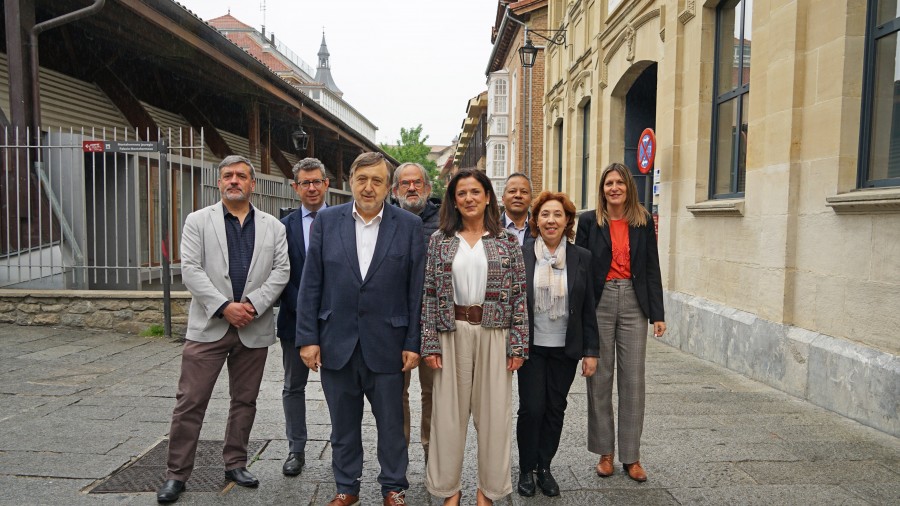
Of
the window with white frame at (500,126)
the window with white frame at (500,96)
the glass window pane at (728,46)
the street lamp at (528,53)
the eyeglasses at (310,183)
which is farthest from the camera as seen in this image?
the window with white frame at (500,96)

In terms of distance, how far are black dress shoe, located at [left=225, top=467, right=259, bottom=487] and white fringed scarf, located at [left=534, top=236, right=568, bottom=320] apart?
188 centimetres

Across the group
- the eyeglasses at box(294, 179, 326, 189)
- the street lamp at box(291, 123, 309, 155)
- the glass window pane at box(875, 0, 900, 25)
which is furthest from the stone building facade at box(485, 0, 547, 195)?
the eyeglasses at box(294, 179, 326, 189)

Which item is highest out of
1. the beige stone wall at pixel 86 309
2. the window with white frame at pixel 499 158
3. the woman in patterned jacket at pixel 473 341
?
the window with white frame at pixel 499 158

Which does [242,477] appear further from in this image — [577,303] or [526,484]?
[577,303]

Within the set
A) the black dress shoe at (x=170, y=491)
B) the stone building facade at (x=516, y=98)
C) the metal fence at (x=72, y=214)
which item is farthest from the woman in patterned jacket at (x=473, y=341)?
the stone building facade at (x=516, y=98)

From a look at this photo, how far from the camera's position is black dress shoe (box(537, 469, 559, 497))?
12.0 ft

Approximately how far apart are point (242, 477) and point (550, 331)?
1936 millimetres

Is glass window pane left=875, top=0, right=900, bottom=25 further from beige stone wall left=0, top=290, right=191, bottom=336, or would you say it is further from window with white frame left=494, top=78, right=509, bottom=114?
window with white frame left=494, top=78, right=509, bottom=114

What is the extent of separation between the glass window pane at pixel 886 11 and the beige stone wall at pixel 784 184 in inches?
5.2

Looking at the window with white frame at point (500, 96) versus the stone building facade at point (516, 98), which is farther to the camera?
the window with white frame at point (500, 96)

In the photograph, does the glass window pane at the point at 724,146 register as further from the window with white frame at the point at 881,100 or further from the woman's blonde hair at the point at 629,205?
the woman's blonde hair at the point at 629,205

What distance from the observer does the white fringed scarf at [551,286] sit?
3.57 m

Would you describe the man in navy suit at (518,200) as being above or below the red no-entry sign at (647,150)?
below

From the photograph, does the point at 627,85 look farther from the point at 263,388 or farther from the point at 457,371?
the point at 457,371
